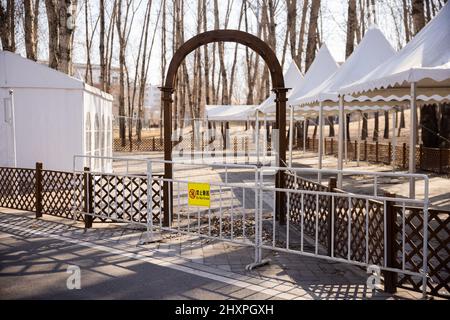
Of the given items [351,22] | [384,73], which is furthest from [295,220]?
[351,22]

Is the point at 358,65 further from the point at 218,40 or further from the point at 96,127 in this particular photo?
the point at 96,127

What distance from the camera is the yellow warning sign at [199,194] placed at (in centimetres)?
651

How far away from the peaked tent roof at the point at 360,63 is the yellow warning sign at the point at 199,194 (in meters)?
6.54

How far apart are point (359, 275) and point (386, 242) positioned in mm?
839

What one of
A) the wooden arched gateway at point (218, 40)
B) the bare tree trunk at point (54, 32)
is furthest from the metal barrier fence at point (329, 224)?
the bare tree trunk at point (54, 32)

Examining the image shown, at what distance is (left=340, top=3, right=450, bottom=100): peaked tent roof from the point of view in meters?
7.87

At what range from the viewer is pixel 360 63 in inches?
493

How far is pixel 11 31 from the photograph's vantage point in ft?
87.9

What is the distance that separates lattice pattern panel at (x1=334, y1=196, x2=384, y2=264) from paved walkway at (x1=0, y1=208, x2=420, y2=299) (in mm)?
273

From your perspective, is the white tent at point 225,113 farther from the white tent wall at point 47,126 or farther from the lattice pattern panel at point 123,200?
the lattice pattern panel at point 123,200

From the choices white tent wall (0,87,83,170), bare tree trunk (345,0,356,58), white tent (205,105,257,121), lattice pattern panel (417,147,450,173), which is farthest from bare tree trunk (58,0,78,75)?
lattice pattern panel (417,147,450,173)

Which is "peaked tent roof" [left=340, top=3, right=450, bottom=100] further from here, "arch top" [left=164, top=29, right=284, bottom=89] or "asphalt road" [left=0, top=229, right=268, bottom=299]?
"asphalt road" [left=0, top=229, right=268, bottom=299]
